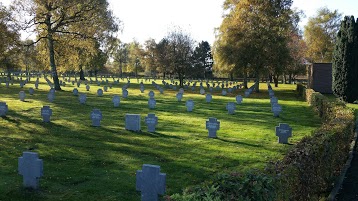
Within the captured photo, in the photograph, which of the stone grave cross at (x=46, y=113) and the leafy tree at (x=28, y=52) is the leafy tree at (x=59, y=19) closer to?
the leafy tree at (x=28, y=52)

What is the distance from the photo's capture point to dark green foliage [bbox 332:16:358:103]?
29484mm

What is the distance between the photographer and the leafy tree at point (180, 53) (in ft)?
158

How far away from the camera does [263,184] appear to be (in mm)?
4203

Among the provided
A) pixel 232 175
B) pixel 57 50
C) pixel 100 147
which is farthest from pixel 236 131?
pixel 57 50

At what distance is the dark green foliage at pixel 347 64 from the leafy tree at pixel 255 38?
8257 mm

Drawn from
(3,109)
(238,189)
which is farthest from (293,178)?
(3,109)

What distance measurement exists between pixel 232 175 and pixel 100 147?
7492 mm

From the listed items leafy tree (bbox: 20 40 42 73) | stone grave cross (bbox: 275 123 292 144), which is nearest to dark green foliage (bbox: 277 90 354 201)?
stone grave cross (bbox: 275 123 292 144)

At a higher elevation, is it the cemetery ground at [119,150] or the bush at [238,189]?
the bush at [238,189]

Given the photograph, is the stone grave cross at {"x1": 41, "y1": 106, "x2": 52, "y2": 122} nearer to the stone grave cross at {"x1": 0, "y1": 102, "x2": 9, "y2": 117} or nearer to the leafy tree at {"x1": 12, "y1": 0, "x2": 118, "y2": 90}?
the stone grave cross at {"x1": 0, "y1": 102, "x2": 9, "y2": 117}

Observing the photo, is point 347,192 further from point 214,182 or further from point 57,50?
point 57,50

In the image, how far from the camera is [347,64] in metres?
29.6

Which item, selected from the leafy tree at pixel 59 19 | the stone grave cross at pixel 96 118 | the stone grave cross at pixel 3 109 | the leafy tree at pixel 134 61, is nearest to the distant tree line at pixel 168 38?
the leafy tree at pixel 59 19

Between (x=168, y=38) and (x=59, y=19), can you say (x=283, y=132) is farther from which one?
(x=168, y=38)
